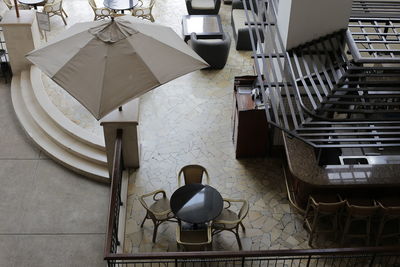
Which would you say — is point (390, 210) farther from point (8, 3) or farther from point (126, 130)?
point (8, 3)

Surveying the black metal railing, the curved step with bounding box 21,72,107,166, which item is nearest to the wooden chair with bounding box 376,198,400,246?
the black metal railing

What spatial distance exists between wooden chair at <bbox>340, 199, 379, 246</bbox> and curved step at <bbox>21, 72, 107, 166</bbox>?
4.75 m

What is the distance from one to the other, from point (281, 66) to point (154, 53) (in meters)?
2.33

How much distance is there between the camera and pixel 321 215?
385 inches

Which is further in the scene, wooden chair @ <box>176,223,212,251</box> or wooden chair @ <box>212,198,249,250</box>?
wooden chair @ <box>212,198,249,250</box>

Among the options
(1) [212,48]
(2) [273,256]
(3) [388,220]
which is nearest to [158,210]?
(2) [273,256]

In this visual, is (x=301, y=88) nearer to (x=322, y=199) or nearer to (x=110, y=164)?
(x=322, y=199)

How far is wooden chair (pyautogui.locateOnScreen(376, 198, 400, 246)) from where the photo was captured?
9.35m

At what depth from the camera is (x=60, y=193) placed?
11109 millimetres

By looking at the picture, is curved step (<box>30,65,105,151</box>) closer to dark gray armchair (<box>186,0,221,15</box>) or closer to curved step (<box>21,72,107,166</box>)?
curved step (<box>21,72,107,166</box>)

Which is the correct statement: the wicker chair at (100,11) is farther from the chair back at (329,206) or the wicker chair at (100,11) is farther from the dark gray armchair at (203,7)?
the chair back at (329,206)

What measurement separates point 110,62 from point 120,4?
602cm

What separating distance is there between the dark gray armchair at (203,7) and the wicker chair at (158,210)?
6.71 m

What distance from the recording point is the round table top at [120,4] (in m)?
14.5
